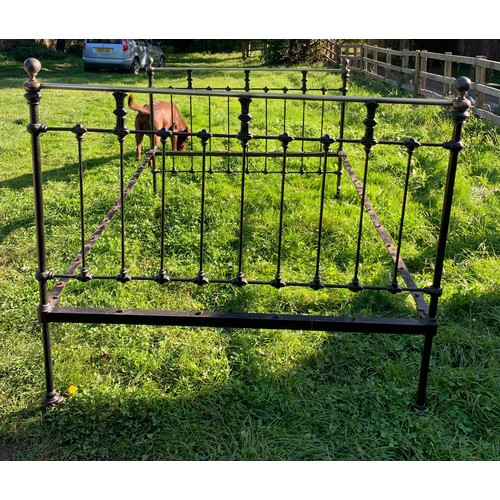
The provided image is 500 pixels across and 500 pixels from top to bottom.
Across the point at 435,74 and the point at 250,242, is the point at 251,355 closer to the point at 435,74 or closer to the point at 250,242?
the point at 250,242

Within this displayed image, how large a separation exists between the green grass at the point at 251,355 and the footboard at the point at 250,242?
0.09 ft

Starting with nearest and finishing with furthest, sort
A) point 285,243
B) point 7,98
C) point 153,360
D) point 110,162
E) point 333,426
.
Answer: point 333,426 → point 153,360 → point 285,243 → point 110,162 → point 7,98

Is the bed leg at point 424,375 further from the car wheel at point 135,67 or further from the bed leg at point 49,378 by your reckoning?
the car wheel at point 135,67

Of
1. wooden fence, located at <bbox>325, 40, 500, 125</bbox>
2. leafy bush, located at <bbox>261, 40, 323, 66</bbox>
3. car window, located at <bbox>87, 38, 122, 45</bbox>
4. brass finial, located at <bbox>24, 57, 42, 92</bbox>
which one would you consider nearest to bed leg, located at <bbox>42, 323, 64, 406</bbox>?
brass finial, located at <bbox>24, 57, 42, 92</bbox>

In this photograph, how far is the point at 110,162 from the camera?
7.60 metres

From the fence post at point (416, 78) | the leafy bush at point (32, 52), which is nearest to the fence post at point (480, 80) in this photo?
the fence post at point (416, 78)

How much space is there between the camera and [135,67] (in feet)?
62.7

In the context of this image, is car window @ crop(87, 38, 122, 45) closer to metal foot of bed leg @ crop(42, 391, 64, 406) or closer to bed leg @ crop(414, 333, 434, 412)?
metal foot of bed leg @ crop(42, 391, 64, 406)

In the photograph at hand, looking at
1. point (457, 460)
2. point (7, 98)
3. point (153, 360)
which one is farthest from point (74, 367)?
point (7, 98)

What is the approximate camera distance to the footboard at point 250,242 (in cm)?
277

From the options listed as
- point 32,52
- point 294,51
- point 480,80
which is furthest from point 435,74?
point 32,52

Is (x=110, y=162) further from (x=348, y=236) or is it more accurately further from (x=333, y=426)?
(x=333, y=426)

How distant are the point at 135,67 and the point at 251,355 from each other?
57.1ft

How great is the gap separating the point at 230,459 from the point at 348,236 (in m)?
2.72
